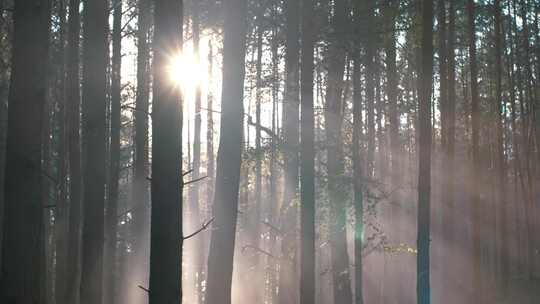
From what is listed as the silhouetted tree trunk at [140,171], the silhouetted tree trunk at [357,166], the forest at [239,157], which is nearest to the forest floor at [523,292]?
the forest at [239,157]

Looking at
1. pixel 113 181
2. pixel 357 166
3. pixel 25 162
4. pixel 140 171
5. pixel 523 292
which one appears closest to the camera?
pixel 25 162

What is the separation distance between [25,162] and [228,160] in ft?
9.59

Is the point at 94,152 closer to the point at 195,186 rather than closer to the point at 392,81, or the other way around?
the point at 392,81

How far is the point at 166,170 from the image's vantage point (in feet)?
18.6

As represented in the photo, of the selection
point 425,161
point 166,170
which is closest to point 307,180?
point 425,161

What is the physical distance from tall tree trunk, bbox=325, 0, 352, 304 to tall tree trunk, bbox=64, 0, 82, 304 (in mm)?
5647

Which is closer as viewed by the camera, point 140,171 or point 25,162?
point 25,162

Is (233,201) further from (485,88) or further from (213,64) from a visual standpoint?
(485,88)

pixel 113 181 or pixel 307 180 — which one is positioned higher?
pixel 113 181

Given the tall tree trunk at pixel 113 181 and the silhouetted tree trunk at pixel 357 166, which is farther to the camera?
the tall tree trunk at pixel 113 181

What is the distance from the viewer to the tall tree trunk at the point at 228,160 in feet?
26.9

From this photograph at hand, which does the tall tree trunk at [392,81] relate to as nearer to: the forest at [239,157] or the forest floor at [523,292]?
the forest at [239,157]

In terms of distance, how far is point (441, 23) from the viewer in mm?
16312

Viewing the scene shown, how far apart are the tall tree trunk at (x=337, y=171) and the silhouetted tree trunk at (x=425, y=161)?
201cm
